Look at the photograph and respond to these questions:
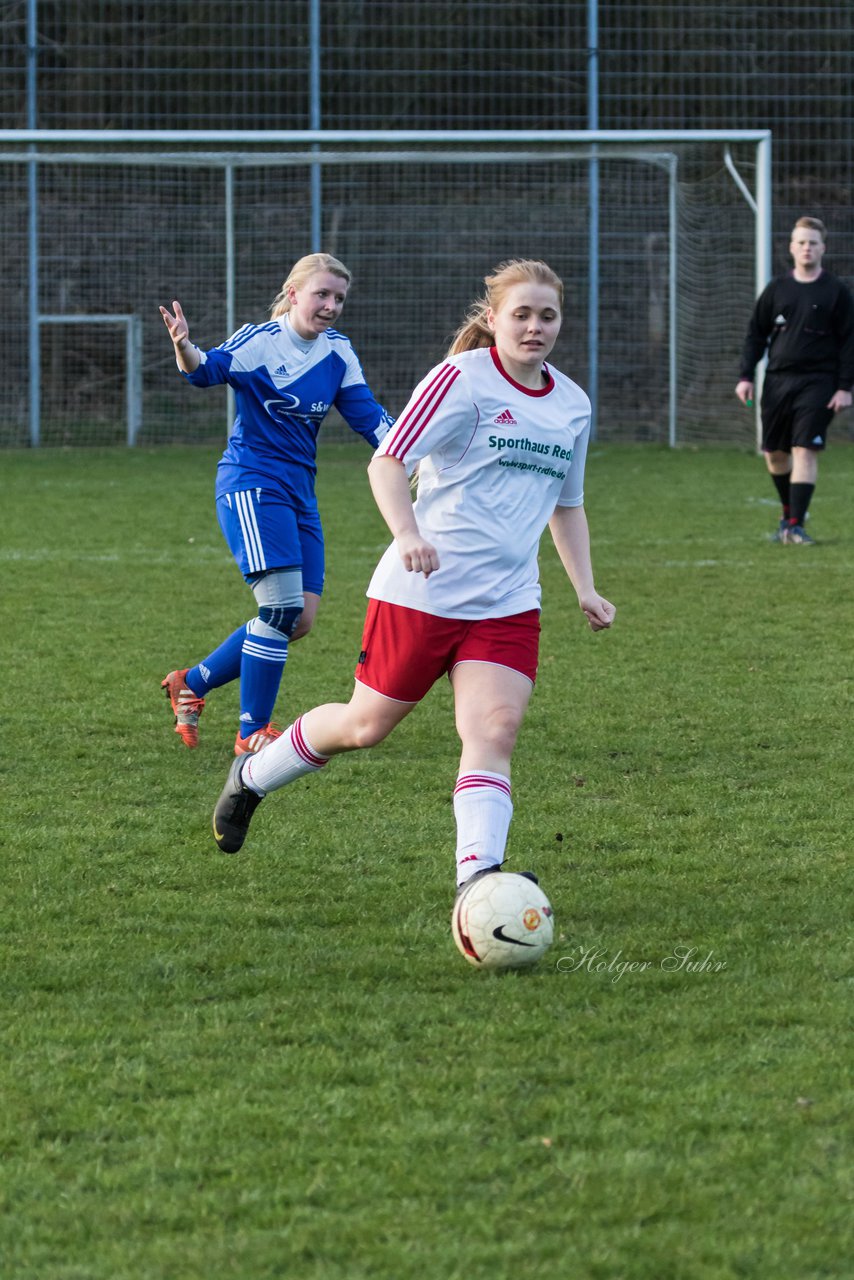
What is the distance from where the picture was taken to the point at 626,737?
20.4 ft

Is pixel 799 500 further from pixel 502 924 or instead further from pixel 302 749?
pixel 502 924

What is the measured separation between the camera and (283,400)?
240 inches

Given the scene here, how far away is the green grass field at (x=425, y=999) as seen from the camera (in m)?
2.51

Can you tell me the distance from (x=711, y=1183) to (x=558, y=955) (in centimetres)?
116

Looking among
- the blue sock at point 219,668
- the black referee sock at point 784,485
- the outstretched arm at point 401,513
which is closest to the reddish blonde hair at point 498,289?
the outstretched arm at point 401,513

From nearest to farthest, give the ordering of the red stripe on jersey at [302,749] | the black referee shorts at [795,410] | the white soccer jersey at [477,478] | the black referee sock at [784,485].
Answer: the white soccer jersey at [477,478], the red stripe on jersey at [302,749], the black referee shorts at [795,410], the black referee sock at [784,485]

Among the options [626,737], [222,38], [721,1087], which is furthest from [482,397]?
[222,38]

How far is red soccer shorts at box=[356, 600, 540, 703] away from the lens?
13.0 ft

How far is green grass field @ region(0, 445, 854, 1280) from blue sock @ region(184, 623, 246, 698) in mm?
232

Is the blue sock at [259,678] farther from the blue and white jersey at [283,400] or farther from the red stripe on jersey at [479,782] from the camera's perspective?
the red stripe on jersey at [479,782]

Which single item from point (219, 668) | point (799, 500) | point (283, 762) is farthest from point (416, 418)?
point (799, 500)

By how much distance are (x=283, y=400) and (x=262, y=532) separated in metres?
0.49

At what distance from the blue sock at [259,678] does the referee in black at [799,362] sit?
248 inches

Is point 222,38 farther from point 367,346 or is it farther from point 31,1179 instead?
A: point 31,1179
